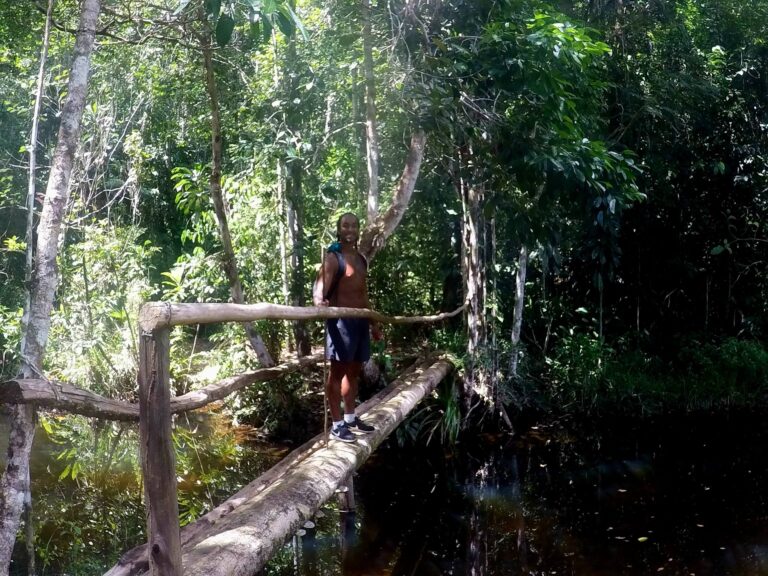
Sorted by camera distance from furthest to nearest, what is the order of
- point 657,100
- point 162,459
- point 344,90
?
point 657,100
point 344,90
point 162,459

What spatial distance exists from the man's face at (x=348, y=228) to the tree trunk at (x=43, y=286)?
153 cm

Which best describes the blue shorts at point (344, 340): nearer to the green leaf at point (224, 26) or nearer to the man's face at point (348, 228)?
the man's face at point (348, 228)

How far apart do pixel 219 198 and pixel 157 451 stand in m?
4.70

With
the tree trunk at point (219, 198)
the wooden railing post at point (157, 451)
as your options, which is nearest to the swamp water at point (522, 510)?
the tree trunk at point (219, 198)

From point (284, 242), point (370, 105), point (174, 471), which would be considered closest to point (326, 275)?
point (174, 471)

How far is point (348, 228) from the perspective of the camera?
14.3 feet

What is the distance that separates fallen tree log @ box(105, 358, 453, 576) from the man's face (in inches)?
48.3

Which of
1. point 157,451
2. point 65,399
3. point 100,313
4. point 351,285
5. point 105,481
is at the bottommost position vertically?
point 105,481

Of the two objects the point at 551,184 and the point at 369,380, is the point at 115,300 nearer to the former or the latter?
the point at 369,380

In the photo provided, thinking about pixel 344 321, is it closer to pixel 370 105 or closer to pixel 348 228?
pixel 348 228

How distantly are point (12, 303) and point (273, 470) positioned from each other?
881 cm

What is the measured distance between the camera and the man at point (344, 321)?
433cm

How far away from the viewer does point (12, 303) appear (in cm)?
→ 1136

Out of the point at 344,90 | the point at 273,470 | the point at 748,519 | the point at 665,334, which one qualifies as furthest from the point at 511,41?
the point at 665,334
